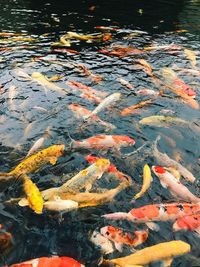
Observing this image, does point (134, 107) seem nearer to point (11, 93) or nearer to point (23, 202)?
point (11, 93)

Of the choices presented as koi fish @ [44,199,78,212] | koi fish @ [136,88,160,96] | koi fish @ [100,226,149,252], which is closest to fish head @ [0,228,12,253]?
koi fish @ [44,199,78,212]

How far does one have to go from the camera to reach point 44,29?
2066cm

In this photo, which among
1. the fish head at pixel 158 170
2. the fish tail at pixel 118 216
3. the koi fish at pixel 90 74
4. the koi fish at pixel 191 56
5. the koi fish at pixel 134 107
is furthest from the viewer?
the koi fish at pixel 191 56

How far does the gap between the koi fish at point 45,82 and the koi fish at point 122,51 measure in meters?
4.55

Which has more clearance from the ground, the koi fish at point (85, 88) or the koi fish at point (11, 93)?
the koi fish at point (85, 88)

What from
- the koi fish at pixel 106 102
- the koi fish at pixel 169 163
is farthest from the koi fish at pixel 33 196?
the koi fish at pixel 106 102

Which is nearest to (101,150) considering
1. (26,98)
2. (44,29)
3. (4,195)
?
(4,195)

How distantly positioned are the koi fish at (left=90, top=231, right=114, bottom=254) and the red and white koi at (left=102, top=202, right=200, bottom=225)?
538 millimetres

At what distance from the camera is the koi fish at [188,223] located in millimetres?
7605

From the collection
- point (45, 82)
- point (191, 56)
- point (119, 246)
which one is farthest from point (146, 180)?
point (191, 56)

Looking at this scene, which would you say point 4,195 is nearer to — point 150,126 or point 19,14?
point 150,126

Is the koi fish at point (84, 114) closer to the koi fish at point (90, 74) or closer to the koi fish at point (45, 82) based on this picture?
the koi fish at point (45, 82)

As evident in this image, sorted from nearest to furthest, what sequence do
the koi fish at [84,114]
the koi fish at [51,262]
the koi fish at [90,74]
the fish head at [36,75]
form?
the koi fish at [51,262]
the koi fish at [84,114]
the fish head at [36,75]
the koi fish at [90,74]

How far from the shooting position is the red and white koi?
782cm
